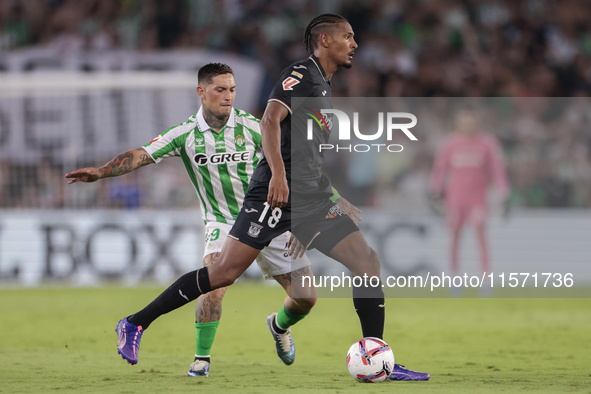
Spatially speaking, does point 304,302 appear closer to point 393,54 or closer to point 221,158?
point 221,158

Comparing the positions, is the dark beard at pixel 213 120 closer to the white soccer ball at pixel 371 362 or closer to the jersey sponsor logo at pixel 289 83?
the jersey sponsor logo at pixel 289 83

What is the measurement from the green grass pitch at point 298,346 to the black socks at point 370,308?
1.18ft

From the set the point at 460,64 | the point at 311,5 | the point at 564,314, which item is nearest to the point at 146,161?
the point at 564,314

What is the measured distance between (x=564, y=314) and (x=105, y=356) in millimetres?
5422

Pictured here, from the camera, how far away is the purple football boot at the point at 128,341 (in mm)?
4535

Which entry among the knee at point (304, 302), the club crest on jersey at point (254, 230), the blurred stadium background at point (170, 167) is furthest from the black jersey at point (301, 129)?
the blurred stadium background at point (170, 167)

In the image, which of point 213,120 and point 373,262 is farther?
point 213,120

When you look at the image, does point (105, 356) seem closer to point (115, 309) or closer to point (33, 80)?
point (115, 309)

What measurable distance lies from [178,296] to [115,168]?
3.04 ft

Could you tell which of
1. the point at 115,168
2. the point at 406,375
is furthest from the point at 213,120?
the point at 406,375

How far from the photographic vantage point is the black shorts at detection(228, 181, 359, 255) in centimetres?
460

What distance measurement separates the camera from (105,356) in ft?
19.1

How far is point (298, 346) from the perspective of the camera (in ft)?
21.6

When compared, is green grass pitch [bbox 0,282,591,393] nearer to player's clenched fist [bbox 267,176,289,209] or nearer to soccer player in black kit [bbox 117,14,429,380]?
soccer player in black kit [bbox 117,14,429,380]
